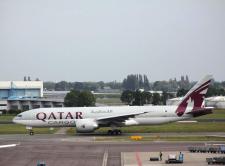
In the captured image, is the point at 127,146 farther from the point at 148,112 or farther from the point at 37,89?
the point at 37,89

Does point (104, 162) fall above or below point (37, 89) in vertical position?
below

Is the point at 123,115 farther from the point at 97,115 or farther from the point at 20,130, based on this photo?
the point at 20,130

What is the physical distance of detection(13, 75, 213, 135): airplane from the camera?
6388 centimetres

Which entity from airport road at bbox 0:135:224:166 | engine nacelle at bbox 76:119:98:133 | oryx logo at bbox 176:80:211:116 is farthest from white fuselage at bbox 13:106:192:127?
airport road at bbox 0:135:224:166

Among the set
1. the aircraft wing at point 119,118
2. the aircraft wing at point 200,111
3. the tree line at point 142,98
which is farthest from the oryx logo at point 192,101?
the tree line at point 142,98

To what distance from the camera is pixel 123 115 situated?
63438 mm

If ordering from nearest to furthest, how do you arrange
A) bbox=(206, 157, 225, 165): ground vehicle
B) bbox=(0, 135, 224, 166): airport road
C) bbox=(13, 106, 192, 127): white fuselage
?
bbox=(206, 157, 225, 165): ground vehicle
bbox=(0, 135, 224, 166): airport road
bbox=(13, 106, 192, 127): white fuselage

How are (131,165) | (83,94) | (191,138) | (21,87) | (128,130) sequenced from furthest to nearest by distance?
(21,87) → (83,94) → (128,130) → (191,138) → (131,165)

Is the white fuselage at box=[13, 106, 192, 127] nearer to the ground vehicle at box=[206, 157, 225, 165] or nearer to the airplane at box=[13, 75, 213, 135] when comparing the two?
the airplane at box=[13, 75, 213, 135]

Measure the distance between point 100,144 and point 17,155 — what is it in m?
10.5

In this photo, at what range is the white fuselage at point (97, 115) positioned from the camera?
64.2m

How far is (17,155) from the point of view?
150 ft

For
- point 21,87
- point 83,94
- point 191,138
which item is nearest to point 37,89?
point 21,87

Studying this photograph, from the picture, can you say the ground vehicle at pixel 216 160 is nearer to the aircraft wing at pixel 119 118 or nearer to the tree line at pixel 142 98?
the aircraft wing at pixel 119 118
